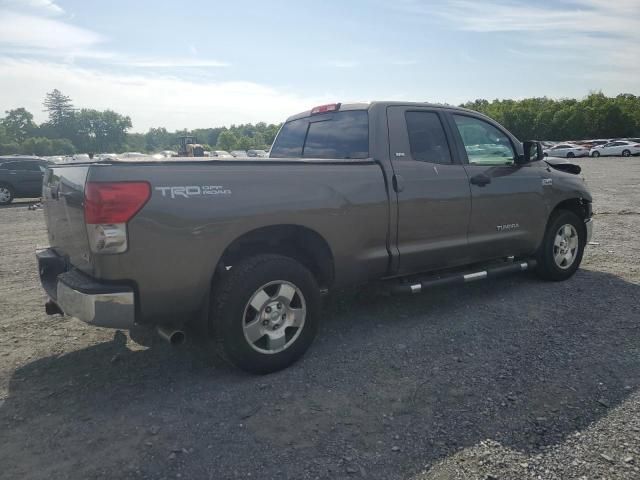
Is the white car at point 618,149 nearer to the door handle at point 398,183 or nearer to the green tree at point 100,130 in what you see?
the door handle at point 398,183

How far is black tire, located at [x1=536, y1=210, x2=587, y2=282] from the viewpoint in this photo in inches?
218

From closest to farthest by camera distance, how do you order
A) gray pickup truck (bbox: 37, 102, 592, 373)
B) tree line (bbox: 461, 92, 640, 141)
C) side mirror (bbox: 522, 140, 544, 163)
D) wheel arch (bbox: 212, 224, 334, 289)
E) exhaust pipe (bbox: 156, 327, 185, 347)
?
gray pickup truck (bbox: 37, 102, 592, 373) → exhaust pipe (bbox: 156, 327, 185, 347) → wheel arch (bbox: 212, 224, 334, 289) → side mirror (bbox: 522, 140, 544, 163) → tree line (bbox: 461, 92, 640, 141)

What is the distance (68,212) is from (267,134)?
15025cm

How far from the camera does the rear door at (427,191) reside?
422 centimetres

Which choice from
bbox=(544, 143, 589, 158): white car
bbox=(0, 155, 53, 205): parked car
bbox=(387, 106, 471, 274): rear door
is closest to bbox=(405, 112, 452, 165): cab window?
bbox=(387, 106, 471, 274): rear door

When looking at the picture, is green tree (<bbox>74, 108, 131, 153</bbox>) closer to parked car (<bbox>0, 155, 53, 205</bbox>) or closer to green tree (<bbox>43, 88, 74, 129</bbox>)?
green tree (<bbox>43, 88, 74, 129</bbox>)

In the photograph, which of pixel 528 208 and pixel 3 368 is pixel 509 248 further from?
pixel 3 368

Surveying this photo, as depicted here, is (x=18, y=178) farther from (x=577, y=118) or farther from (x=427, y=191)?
(x=577, y=118)

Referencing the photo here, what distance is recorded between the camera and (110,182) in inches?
112

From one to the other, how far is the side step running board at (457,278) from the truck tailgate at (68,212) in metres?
2.46

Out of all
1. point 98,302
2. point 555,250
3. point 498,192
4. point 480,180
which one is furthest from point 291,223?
point 555,250

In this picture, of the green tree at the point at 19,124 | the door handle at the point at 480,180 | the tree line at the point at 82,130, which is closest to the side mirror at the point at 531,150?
the door handle at the point at 480,180

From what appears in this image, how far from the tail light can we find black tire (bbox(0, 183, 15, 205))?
611 inches

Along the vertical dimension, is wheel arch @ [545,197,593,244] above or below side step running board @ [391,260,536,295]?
above
